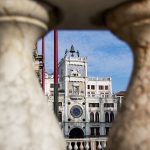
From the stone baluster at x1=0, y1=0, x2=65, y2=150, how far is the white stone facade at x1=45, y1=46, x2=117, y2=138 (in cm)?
5025

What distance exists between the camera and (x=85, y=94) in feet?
180

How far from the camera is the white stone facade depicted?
53156 millimetres

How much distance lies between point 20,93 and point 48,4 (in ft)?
1.13

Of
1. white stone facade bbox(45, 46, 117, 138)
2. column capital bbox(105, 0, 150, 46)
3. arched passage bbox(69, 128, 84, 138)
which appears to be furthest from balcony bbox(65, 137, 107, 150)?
arched passage bbox(69, 128, 84, 138)

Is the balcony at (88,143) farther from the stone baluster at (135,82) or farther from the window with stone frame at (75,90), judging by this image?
the window with stone frame at (75,90)

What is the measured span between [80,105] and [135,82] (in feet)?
172

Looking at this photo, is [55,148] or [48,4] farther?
[48,4]

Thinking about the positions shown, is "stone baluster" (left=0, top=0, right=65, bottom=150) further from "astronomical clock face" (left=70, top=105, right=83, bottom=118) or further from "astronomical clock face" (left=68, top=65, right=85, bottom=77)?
"astronomical clock face" (left=68, top=65, right=85, bottom=77)

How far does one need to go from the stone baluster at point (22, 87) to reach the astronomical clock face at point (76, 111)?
5205cm

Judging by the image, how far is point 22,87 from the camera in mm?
1390

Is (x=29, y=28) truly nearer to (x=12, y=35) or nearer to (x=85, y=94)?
(x=12, y=35)

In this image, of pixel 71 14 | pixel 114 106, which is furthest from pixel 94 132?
pixel 71 14

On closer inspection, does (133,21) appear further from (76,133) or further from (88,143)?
(76,133)

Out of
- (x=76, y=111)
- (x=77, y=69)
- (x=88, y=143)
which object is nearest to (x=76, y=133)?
(x=76, y=111)
